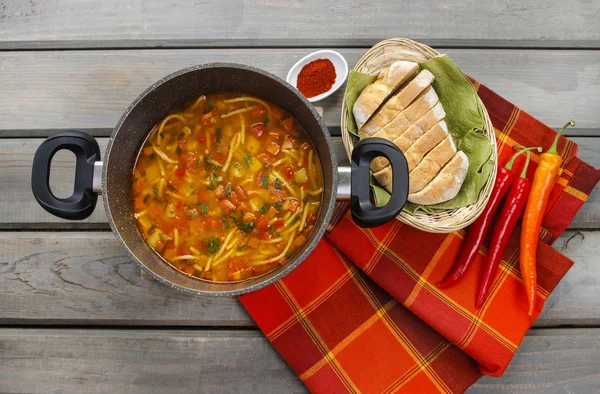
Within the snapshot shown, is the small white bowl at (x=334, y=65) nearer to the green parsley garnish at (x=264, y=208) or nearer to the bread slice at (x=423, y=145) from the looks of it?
the bread slice at (x=423, y=145)

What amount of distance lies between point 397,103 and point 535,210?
28.9 inches

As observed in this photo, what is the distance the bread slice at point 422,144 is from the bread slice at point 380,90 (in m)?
0.22

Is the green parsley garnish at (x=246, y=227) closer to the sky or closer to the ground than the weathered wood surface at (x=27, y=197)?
closer to the sky

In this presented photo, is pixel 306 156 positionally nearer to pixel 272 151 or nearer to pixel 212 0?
pixel 272 151

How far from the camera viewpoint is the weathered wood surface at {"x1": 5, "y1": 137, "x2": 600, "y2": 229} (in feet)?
6.98

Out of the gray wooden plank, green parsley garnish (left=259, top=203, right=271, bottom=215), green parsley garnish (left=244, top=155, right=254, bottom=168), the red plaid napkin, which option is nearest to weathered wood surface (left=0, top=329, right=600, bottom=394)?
the red plaid napkin

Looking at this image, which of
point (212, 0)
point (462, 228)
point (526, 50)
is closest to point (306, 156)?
point (462, 228)

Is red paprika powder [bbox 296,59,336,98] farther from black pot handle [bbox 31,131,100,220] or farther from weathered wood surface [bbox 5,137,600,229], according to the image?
black pot handle [bbox 31,131,100,220]

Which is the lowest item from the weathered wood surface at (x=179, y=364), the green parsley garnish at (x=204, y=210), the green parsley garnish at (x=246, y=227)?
the weathered wood surface at (x=179, y=364)

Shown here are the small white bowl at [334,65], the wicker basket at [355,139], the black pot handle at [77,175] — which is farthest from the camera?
the small white bowl at [334,65]

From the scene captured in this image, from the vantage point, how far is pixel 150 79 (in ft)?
7.11

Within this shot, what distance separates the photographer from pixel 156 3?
2.19 metres

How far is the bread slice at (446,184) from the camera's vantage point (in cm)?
191

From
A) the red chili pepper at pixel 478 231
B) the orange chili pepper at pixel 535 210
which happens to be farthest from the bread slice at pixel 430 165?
the orange chili pepper at pixel 535 210
